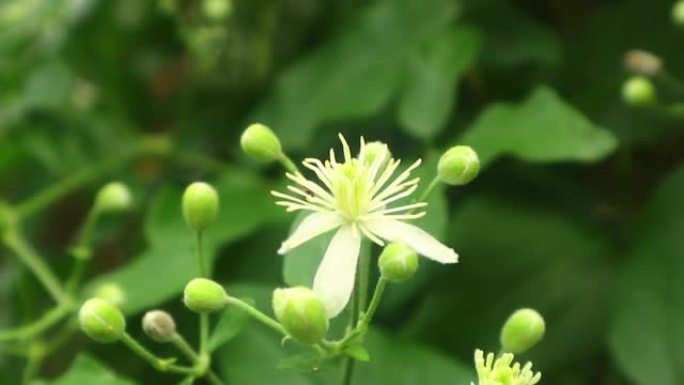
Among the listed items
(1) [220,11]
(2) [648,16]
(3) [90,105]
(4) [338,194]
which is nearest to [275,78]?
(1) [220,11]

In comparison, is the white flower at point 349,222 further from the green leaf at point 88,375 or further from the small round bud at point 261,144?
the green leaf at point 88,375

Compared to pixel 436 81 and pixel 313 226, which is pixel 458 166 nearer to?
pixel 313 226

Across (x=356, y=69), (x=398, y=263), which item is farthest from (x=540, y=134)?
(x=398, y=263)

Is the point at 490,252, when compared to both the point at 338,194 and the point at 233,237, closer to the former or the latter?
the point at 233,237

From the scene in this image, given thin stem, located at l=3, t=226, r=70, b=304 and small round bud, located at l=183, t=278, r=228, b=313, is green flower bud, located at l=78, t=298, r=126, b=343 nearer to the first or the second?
small round bud, located at l=183, t=278, r=228, b=313

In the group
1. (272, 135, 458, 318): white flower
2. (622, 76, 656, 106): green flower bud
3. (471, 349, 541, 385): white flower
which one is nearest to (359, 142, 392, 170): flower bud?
(272, 135, 458, 318): white flower
